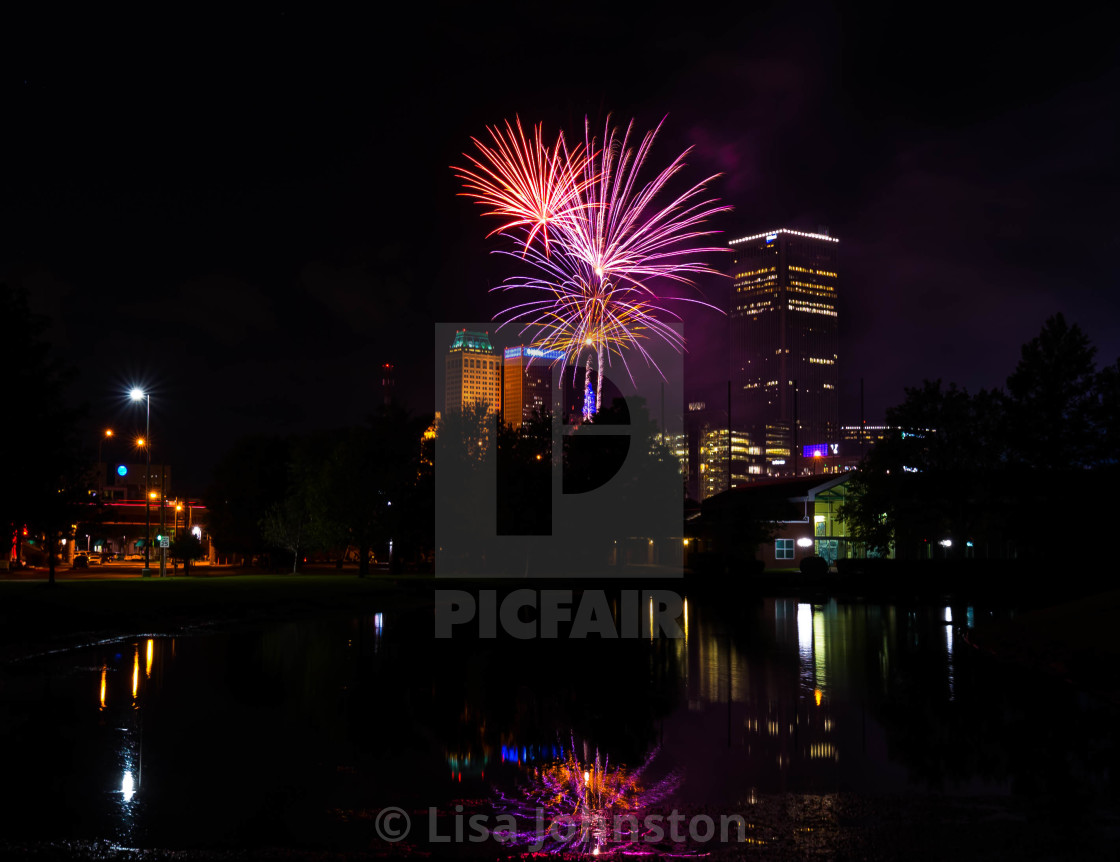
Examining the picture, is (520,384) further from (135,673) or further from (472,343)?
(135,673)

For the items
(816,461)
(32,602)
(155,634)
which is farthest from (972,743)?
(816,461)

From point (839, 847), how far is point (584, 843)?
1862 mm

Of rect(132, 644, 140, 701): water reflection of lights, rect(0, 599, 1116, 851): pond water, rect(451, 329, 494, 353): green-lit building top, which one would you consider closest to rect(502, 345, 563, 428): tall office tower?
rect(451, 329, 494, 353): green-lit building top

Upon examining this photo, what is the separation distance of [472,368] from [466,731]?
98.2m

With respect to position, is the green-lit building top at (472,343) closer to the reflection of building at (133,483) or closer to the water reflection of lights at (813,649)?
the reflection of building at (133,483)

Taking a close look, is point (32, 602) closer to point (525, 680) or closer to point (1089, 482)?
point (525, 680)

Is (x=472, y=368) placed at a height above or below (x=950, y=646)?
above

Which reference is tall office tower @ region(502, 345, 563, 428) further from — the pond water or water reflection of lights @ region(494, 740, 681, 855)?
water reflection of lights @ region(494, 740, 681, 855)

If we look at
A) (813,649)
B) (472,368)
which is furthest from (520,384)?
(813,649)

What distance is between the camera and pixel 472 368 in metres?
109

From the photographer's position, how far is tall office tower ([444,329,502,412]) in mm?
95750

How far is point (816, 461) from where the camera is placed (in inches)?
4852

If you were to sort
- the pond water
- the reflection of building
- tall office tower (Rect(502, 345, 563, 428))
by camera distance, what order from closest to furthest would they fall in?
1. the pond water
2. the reflection of building
3. tall office tower (Rect(502, 345, 563, 428))

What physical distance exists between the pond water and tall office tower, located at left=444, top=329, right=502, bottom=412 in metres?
73.4
